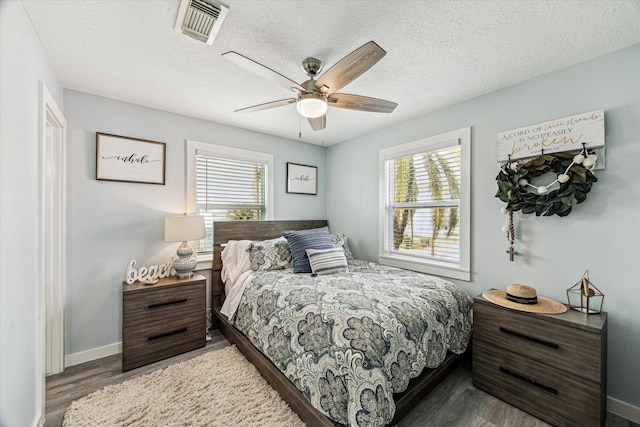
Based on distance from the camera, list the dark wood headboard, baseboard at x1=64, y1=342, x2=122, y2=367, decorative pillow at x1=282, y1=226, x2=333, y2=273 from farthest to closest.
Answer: the dark wood headboard
decorative pillow at x1=282, y1=226, x2=333, y2=273
baseboard at x1=64, y1=342, x2=122, y2=367

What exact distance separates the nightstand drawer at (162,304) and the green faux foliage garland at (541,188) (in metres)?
2.91

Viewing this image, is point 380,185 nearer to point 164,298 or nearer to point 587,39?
point 587,39

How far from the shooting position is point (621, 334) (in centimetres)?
177

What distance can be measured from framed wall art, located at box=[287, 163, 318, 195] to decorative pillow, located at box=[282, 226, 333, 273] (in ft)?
3.34

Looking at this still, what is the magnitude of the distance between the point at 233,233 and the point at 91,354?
168 centimetres

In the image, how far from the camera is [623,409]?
1.75 m

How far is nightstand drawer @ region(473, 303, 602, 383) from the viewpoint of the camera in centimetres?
158

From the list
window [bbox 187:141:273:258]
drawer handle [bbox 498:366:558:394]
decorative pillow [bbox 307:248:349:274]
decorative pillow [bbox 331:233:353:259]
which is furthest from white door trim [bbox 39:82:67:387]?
drawer handle [bbox 498:366:558:394]

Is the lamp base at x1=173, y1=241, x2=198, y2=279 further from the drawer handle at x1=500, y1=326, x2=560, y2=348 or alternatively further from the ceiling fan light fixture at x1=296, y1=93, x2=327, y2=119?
the drawer handle at x1=500, y1=326, x2=560, y2=348

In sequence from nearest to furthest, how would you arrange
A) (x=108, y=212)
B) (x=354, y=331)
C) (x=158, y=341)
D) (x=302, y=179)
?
(x=354, y=331) < (x=158, y=341) < (x=108, y=212) < (x=302, y=179)

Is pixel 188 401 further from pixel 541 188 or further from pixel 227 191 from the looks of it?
pixel 541 188

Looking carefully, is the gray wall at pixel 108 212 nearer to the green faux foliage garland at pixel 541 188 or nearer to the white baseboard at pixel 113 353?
the white baseboard at pixel 113 353

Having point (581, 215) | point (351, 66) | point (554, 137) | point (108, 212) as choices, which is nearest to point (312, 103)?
point (351, 66)

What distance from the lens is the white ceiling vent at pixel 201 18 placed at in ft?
4.53
